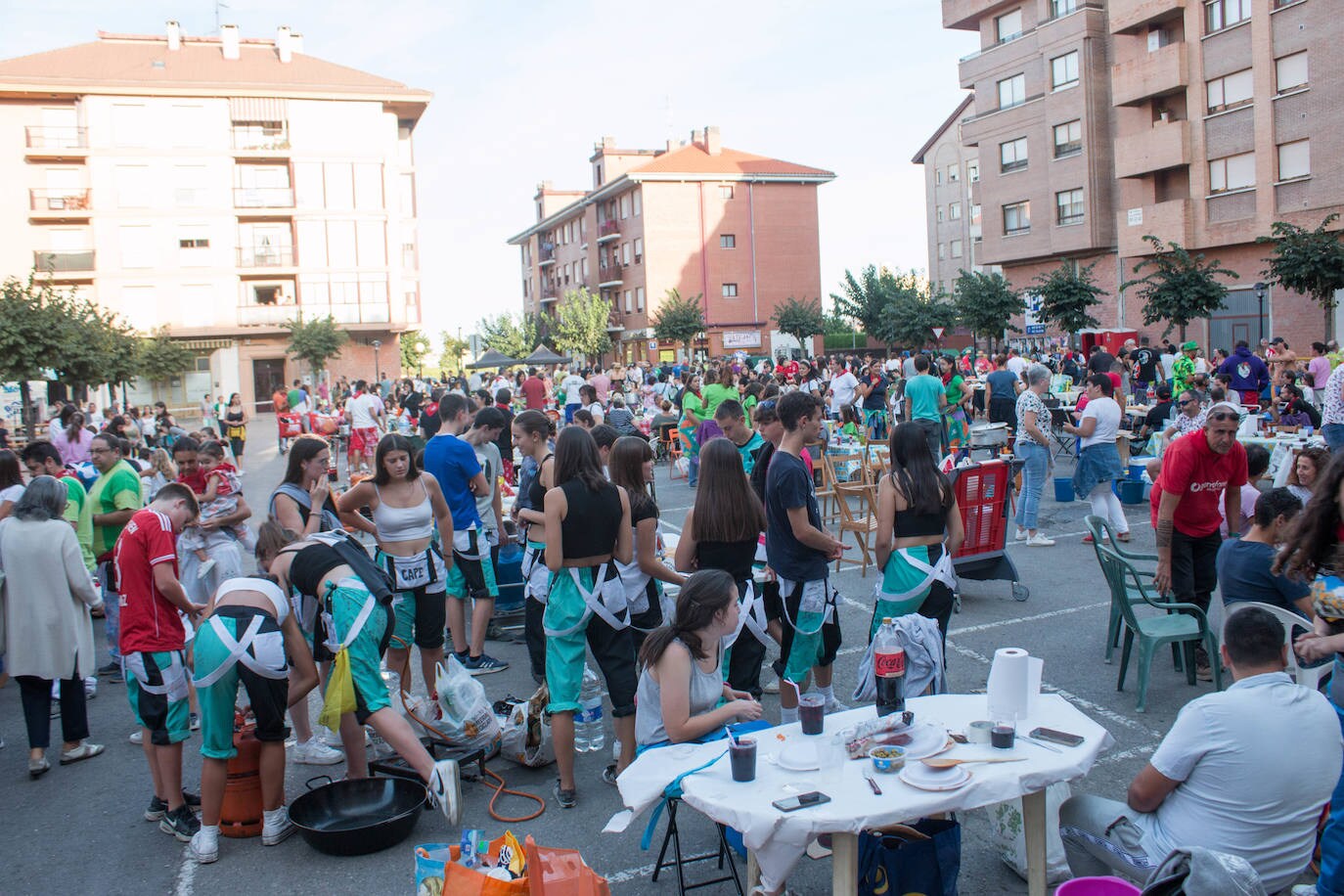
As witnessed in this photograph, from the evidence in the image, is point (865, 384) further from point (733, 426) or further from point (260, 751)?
point (260, 751)

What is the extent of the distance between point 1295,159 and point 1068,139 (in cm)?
891

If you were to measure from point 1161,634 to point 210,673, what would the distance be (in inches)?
193

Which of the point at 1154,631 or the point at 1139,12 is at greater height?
the point at 1139,12

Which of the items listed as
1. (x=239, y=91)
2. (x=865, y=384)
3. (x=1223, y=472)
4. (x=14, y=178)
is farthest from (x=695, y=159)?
(x=1223, y=472)

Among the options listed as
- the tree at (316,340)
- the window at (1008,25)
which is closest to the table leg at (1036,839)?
the window at (1008,25)

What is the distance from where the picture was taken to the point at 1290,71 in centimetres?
2731

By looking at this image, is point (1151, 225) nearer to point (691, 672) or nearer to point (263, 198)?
point (691, 672)

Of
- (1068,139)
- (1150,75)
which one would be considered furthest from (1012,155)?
(1150,75)

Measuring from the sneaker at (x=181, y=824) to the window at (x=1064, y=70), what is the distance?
1459 inches

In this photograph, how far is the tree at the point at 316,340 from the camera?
43000 mm

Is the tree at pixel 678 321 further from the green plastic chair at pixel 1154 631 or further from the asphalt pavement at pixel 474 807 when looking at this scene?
the green plastic chair at pixel 1154 631

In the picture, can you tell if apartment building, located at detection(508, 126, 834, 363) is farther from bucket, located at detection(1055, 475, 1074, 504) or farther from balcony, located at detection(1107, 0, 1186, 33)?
bucket, located at detection(1055, 475, 1074, 504)

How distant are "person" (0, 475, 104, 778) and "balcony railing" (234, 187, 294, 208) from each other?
1751 inches

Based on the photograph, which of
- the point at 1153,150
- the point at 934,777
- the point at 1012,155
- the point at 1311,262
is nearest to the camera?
the point at 934,777
